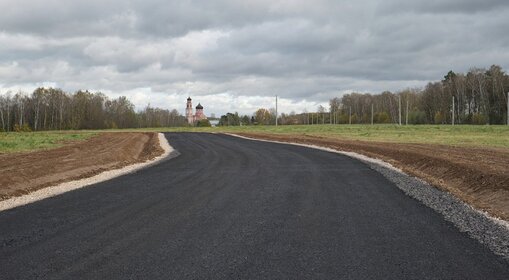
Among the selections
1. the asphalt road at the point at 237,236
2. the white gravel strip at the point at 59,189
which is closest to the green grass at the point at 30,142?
the white gravel strip at the point at 59,189

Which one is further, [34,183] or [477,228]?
[34,183]

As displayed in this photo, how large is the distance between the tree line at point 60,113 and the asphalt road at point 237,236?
109 metres

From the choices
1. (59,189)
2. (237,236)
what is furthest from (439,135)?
(237,236)

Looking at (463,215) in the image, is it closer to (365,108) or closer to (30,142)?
(30,142)

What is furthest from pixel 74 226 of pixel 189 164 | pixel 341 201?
pixel 189 164

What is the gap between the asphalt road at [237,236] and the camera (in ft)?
19.0

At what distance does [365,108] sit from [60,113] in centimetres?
10169

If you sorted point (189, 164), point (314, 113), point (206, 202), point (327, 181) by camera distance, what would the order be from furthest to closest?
point (314, 113), point (189, 164), point (327, 181), point (206, 202)

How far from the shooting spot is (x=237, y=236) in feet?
24.5

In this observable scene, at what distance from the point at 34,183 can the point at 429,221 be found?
1188 centimetres

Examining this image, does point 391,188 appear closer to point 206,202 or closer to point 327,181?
point 327,181

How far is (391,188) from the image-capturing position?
42.8 feet

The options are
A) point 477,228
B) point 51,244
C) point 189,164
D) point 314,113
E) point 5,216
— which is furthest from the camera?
point 314,113

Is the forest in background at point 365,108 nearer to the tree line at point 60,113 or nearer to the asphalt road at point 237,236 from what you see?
the tree line at point 60,113
